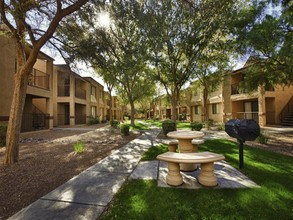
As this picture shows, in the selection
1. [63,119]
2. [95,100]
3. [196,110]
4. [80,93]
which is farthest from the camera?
[196,110]

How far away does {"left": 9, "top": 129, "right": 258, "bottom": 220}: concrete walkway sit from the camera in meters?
3.11

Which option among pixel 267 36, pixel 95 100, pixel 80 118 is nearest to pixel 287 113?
pixel 267 36

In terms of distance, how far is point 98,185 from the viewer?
423 cm

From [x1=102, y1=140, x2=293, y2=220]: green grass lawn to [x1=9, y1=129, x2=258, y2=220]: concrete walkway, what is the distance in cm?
26

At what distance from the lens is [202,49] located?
1188cm

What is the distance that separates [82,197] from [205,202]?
241cm

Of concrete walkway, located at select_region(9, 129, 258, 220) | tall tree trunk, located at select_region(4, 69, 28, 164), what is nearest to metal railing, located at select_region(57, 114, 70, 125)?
tall tree trunk, located at select_region(4, 69, 28, 164)

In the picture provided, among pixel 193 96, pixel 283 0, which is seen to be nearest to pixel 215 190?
pixel 283 0

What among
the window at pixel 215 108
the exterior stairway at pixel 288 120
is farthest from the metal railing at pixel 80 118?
the exterior stairway at pixel 288 120

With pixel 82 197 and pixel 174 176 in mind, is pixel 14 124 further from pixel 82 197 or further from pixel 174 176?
pixel 174 176

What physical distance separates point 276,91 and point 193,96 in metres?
14.4

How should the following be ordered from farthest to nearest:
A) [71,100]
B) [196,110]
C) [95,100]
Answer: [196,110]
[95,100]
[71,100]

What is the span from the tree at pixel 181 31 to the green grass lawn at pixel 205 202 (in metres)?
6.50

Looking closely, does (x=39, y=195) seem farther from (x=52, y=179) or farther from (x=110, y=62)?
(x=110, y=62)
